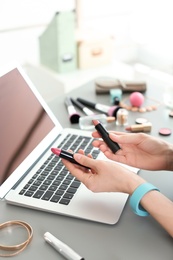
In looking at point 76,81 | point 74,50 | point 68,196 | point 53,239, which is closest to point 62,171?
point 68,196

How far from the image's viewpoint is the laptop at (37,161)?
663 millimetres

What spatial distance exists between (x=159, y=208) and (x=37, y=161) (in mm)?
312

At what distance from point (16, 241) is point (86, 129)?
16.7 inches

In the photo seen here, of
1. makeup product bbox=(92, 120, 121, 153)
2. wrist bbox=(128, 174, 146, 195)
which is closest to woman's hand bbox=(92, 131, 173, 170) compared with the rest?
makeup product bbox=(92, 120, 121, 153)

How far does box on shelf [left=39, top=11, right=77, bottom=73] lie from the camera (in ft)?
5.49

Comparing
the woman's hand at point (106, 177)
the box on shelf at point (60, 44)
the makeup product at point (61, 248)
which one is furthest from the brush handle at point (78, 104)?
the box on shelf at point (60, 44)

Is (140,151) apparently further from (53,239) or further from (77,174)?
(53,239)

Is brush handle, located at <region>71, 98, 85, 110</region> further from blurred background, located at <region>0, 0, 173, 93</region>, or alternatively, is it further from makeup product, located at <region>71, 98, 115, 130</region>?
blurred background, located at <region>0, 0, 173, 93</region>

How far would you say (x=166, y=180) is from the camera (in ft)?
2.44

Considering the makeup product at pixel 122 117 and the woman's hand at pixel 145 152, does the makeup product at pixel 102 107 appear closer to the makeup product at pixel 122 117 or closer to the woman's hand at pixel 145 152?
the makeup product at pixel 122 117

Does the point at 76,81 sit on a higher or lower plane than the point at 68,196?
lower

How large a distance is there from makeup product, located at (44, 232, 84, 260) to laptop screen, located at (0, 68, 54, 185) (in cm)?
17

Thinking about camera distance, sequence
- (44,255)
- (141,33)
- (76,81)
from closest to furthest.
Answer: (44,255) < (76,81) < (141,33)

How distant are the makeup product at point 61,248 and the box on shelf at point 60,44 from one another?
49.5 inches
